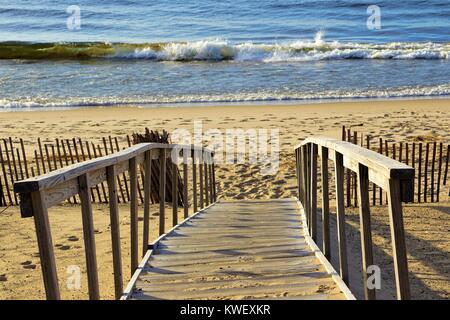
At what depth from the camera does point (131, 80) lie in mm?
26016

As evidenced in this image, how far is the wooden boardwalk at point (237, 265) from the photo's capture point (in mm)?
3979

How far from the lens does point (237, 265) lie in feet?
15.5

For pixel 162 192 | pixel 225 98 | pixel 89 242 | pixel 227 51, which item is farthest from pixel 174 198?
pixel 227 51

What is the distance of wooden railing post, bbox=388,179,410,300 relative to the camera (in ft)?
9.95

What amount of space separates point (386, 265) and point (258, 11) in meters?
40.4

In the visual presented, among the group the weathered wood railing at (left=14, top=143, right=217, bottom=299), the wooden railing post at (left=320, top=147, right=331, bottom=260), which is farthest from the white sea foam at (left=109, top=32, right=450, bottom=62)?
the wooden railing post at (left=320, top=147, right=331, bottom=260)

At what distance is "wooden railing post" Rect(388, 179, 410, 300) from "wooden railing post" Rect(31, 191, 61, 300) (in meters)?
1.43

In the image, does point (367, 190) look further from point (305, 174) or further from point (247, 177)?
point (247, 177)

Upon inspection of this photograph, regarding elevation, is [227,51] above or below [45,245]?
below

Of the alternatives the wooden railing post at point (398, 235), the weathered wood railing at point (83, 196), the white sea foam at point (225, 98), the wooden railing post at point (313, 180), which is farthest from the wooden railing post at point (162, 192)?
the white sea foam at point (225, 98)

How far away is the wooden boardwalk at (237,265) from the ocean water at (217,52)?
14.7 m

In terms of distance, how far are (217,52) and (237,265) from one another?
1140 inches

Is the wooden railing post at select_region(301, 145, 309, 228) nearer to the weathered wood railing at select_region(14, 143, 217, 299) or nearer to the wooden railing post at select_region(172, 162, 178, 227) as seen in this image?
the wooden railing post at select_region(172, 162, 178, 227)

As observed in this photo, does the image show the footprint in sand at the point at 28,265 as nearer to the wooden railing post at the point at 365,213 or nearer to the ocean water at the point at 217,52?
the wooden railing post at the point at 365,213
